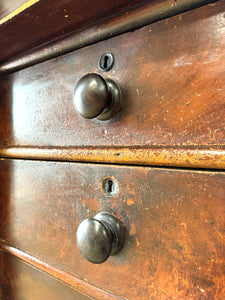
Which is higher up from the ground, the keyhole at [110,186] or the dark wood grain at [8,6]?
the dark wood grain at [8,6]

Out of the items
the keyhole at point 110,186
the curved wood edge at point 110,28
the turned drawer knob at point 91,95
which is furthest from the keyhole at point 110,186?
the curved wood edge at point 110,28

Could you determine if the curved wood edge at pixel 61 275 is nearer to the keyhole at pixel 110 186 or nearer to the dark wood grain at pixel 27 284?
the dark wood grain at pixel 27 284

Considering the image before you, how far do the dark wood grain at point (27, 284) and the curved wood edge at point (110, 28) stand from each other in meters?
0.41

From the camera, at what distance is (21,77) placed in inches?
17.9

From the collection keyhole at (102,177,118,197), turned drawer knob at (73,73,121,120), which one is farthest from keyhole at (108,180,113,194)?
turned drawer knob at (73,73,121,120)

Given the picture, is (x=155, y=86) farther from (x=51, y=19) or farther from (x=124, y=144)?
(x=51, y=19)

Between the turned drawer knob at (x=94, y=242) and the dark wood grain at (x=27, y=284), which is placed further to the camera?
the dark wood grain at (x=27, y=284)

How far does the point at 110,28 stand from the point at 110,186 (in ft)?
0.76

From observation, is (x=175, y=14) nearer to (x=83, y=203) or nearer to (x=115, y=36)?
(x=115, y=36)

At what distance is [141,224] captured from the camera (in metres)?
0.30

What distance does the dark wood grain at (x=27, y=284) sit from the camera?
392 mm

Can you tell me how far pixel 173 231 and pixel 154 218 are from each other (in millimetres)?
28

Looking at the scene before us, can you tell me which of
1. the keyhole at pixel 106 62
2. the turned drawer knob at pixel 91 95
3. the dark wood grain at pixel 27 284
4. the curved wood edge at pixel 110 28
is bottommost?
the dark wood grain at pixel 27 284

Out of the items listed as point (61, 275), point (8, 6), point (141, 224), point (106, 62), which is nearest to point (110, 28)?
point (106, 62)
